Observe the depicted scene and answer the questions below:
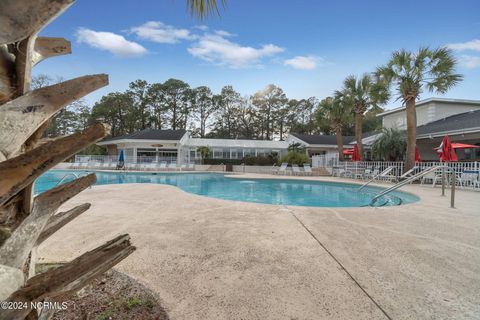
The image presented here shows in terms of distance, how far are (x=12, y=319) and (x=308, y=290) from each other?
209cm

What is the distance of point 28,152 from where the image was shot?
727 mm

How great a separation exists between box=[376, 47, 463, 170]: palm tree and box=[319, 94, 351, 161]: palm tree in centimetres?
588

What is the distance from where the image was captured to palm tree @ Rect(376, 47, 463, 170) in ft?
40.0

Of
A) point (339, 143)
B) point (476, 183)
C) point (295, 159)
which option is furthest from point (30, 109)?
point (339, 143)

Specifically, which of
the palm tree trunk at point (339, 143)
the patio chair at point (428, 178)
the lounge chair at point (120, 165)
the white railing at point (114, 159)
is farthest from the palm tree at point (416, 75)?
the lounge chair at point (120, 165)

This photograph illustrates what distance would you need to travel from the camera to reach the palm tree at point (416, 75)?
12180 millimetres

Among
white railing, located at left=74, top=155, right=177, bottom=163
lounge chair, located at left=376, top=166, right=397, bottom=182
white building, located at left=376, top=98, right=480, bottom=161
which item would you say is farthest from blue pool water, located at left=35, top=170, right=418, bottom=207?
white railing, located at left=74, top=155, right=177, bottom=163

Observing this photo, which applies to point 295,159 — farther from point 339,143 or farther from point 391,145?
Answer: point 391,145

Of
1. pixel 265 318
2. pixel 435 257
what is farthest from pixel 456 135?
pixel 265 318

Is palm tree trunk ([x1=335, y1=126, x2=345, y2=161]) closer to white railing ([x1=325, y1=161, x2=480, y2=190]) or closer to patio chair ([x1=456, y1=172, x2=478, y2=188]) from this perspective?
white railing ([x1=325, y1=161, x2=480, y2=190])

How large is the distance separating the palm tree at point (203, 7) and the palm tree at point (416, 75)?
14.3 m

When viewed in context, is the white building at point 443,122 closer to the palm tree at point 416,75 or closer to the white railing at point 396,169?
the white railing at point 396,169

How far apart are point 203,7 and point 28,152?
50.3 inches

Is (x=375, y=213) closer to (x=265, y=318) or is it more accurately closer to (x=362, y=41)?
(x=265, y=318)
